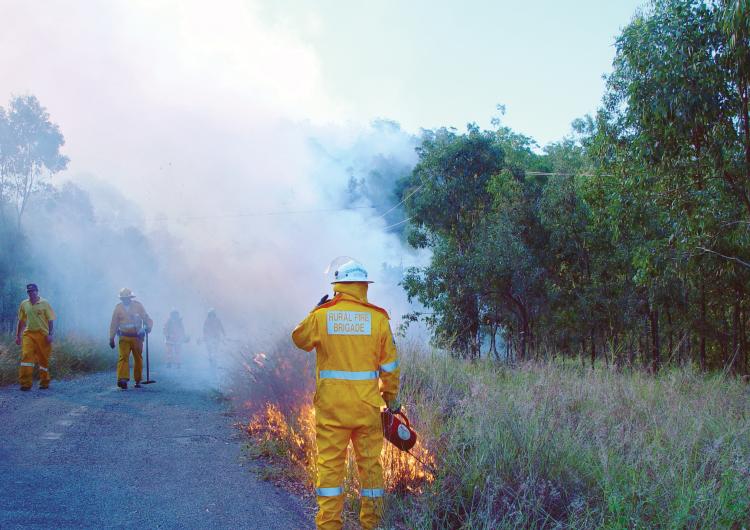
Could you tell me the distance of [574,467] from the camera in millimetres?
4352

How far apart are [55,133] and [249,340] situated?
19312mm

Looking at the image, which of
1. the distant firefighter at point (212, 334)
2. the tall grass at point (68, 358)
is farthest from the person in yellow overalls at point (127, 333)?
the distant firefighter at point (212, 334)

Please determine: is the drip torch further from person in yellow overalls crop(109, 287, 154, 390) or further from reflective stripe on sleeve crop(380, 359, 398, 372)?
person in yellow overalls crop(109, 287, 154, 390)

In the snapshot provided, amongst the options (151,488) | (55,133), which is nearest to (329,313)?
(151,488)

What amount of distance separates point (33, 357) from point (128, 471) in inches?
252

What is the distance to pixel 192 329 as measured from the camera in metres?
37.1

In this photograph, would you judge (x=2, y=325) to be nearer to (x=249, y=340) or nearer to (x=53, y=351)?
(x=53, y=351)

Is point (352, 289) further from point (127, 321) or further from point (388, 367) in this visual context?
→ point (127, 321)

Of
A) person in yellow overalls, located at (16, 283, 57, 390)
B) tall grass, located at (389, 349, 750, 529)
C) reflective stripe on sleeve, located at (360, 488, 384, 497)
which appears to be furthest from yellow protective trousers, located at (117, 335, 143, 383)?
reflective stripe on sleeve, located at (360, 488, 384, 497)

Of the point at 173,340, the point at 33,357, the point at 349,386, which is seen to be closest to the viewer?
the point at 349,386

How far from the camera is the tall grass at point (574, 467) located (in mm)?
3746

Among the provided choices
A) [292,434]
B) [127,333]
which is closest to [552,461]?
[292,434]

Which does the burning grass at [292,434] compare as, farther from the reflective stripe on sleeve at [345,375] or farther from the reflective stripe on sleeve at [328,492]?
the reflective stripe on sleeve at [345,375]

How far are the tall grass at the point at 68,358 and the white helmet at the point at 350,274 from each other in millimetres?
9373
